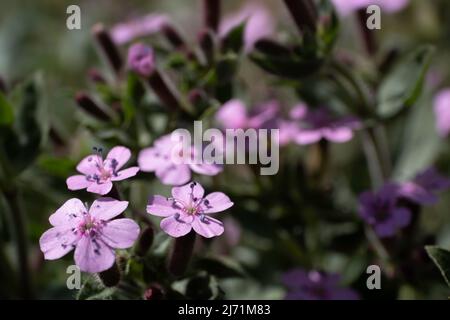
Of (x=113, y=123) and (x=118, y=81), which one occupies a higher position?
(x=118, y=81)

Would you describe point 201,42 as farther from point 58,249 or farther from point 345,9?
point 58,249

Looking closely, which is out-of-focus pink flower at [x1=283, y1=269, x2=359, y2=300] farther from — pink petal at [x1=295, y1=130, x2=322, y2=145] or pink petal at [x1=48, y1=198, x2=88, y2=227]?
pink petal at [x1=48, y1=198, x2=88, y2=227]

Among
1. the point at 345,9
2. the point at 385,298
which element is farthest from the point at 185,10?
the point at 385,298

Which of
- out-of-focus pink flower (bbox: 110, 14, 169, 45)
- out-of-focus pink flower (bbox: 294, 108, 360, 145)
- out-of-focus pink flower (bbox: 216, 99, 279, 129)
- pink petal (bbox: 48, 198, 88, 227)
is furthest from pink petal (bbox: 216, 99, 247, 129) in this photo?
pink petal (bbox: 48, 198, 88, 227)

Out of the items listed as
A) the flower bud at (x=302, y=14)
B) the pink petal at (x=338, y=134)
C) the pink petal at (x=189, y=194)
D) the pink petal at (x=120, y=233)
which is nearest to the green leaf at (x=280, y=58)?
the flower bud at (x=302, y=14)

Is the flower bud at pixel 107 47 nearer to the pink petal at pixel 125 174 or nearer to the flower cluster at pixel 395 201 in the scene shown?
the pink petal at pixel 125 174

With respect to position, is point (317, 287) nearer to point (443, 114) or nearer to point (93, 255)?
point (93, 255)
